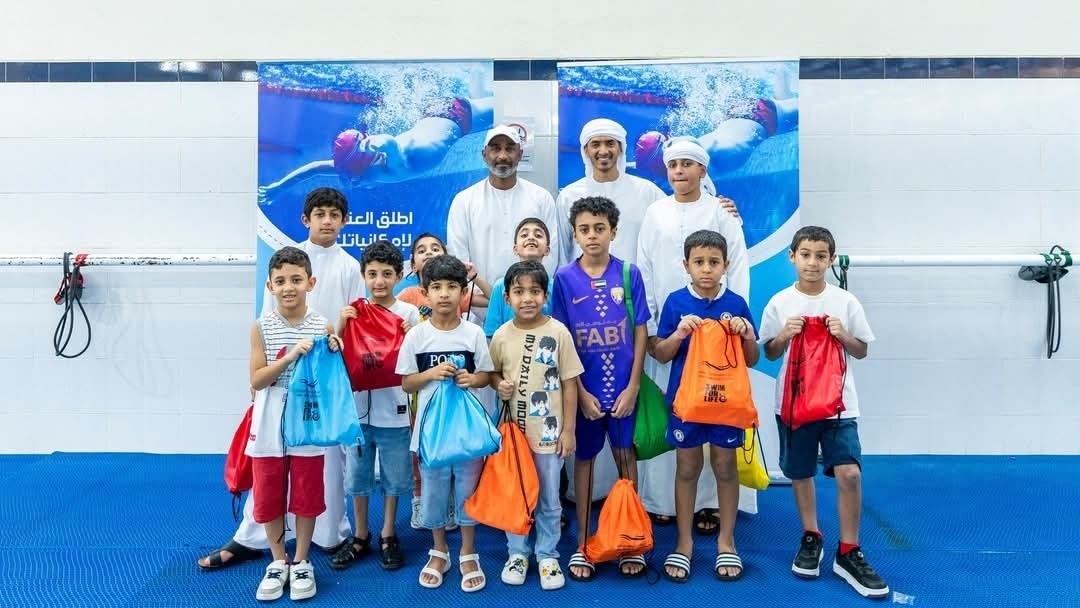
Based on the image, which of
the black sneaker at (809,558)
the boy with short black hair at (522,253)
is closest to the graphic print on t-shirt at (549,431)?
the boy with short black hair at (522,253)

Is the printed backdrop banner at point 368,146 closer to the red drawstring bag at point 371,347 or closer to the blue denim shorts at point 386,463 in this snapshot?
the red drawstring bag at point 371,347

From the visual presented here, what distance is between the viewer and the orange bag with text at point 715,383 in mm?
2473

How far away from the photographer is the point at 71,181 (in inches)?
167

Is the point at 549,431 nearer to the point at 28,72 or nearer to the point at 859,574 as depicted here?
the point at 859,574

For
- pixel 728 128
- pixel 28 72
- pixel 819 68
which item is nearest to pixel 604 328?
pixel 728 128

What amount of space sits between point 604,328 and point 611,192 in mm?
942

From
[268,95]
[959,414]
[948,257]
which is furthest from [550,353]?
[959,414]

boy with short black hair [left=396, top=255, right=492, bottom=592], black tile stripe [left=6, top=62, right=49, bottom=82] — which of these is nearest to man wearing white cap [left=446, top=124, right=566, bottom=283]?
boy with short black hair [left=396, top=255, right=492, bottom=592]

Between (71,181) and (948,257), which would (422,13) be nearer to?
(71,181)

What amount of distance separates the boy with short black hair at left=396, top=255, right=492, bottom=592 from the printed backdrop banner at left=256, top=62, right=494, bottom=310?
1370mm

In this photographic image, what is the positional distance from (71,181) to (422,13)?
251 centimetres

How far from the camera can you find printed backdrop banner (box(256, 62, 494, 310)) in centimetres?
379

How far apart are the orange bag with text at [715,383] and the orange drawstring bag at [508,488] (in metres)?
0.62

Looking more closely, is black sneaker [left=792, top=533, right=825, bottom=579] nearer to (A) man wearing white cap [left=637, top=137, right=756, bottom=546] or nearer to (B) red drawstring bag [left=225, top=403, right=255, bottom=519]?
(A) man wearing white cap [left=637, top=137, right=756, bottom=546]
